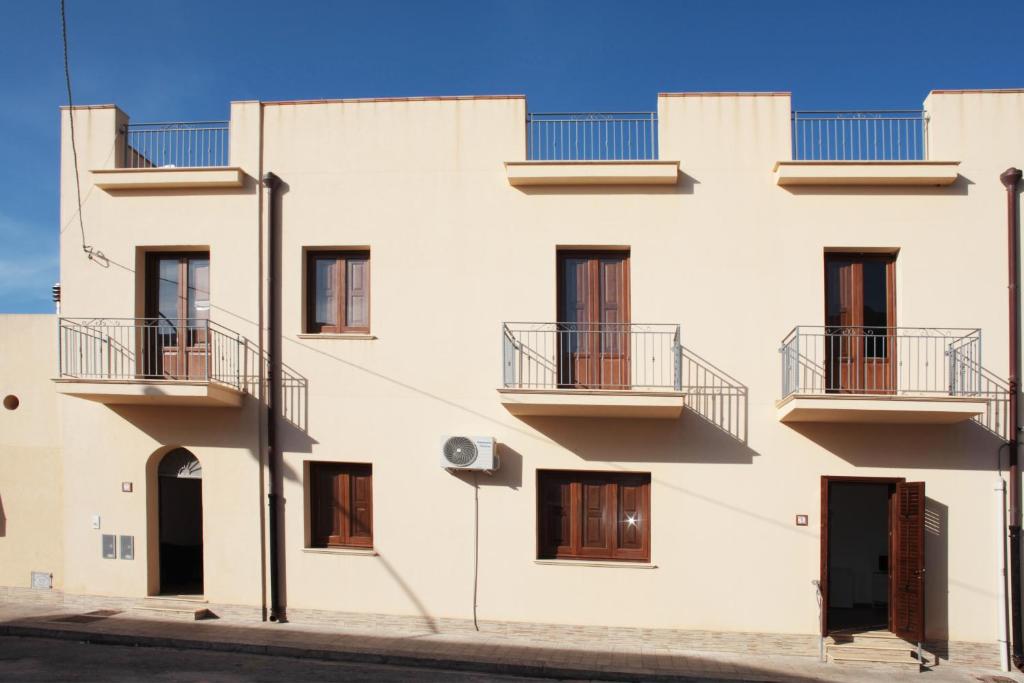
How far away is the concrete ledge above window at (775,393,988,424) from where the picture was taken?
9.81 meters

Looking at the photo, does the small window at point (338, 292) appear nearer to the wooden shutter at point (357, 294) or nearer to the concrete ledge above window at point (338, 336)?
the wooden shutter at point (357, 294)

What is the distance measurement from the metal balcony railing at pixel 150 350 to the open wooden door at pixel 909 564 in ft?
29.6

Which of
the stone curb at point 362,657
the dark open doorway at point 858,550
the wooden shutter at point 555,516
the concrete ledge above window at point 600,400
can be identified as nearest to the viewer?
the stone curb at point 362,657

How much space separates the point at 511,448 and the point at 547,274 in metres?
2.44

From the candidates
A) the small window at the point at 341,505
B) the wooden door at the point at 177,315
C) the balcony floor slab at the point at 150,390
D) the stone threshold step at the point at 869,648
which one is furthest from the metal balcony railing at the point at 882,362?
the wooden door at the point at 177,315

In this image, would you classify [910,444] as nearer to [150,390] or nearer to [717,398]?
[717,398]

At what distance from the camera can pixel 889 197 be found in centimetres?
1083

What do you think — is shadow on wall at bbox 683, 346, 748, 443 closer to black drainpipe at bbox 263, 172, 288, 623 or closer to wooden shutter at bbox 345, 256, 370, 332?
wooden shutter at bbox 345, 256, 370, 332

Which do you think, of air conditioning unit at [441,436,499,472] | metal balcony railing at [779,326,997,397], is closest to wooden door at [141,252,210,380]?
air conditioning unit at [441,436,499,472]

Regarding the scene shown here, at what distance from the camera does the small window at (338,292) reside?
462 inches

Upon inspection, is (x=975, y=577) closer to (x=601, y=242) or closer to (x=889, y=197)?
(x=889, y=197)

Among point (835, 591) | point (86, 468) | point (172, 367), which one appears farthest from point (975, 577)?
point (86, 468)

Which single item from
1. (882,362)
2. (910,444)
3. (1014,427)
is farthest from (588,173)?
(1014,427)

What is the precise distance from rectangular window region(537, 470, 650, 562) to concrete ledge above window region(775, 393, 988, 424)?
232 cm
